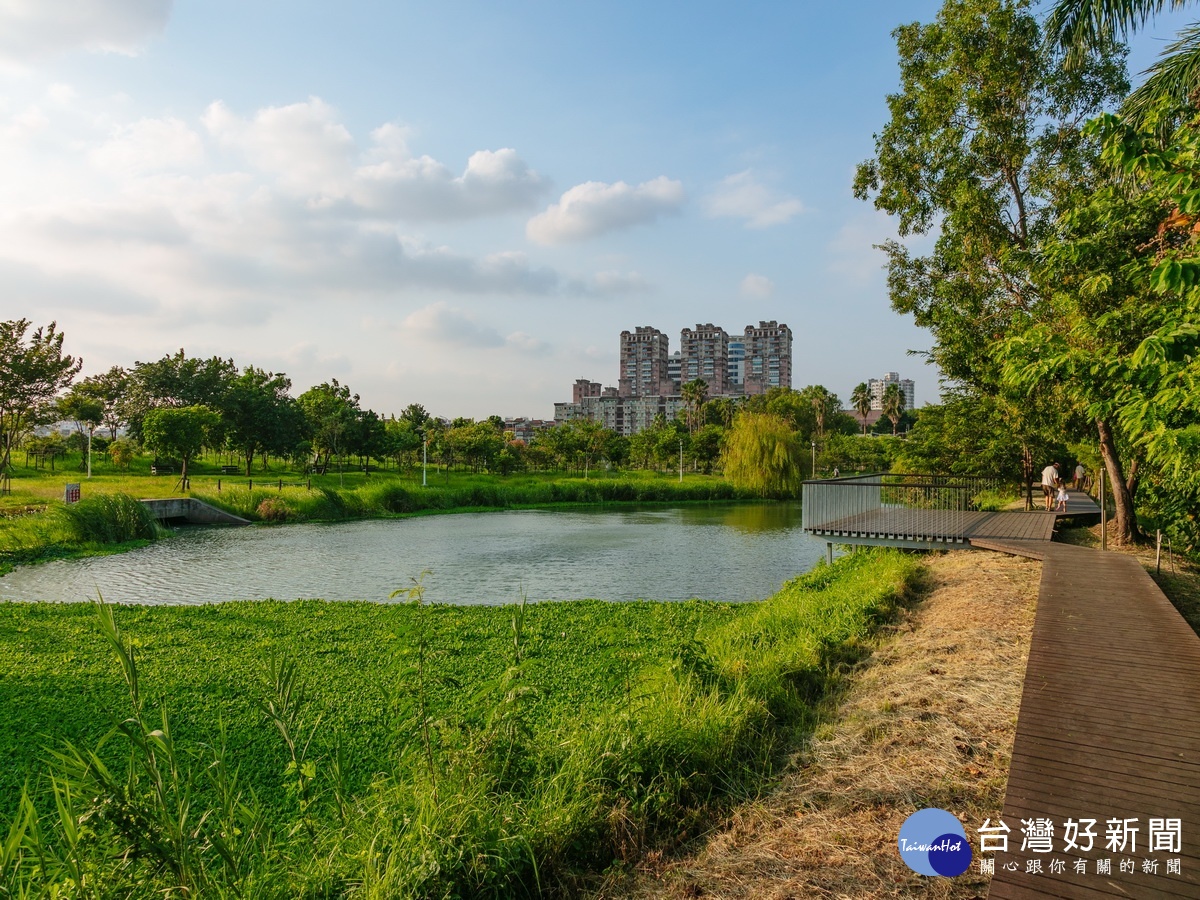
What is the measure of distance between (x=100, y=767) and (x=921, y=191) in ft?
46.1

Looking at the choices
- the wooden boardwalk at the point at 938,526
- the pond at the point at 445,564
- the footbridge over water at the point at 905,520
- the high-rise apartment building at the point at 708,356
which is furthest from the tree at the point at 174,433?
the high-rise apartment building at the point at 708,356

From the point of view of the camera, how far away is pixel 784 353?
492 ft

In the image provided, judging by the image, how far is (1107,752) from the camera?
11.1 feet

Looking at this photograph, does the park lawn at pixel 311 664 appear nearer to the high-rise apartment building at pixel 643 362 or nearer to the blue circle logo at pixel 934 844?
the blue circle logo at pixel 934 844

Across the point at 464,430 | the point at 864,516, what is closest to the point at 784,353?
the point at 464,430

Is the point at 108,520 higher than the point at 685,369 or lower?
lower

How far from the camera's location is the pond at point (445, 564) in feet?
42.3

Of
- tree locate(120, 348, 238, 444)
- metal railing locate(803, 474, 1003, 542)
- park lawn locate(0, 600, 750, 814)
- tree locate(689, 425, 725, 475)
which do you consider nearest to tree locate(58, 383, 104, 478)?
tree locate(120, 348, 238, 444)

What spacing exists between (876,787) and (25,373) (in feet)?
90.0

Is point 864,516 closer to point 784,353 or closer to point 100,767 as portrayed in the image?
point 100,767

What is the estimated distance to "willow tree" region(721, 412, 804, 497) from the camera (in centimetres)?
3797

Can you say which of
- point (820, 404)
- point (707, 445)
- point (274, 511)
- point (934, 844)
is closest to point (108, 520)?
point (274, 511)

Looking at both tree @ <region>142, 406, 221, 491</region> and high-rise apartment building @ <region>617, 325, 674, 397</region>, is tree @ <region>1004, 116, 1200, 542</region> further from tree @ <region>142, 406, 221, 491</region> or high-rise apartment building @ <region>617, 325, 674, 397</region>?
high-rise apartment building @ <region>617, 325, 674, 397</region>

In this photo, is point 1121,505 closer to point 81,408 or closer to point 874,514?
point 874,514
